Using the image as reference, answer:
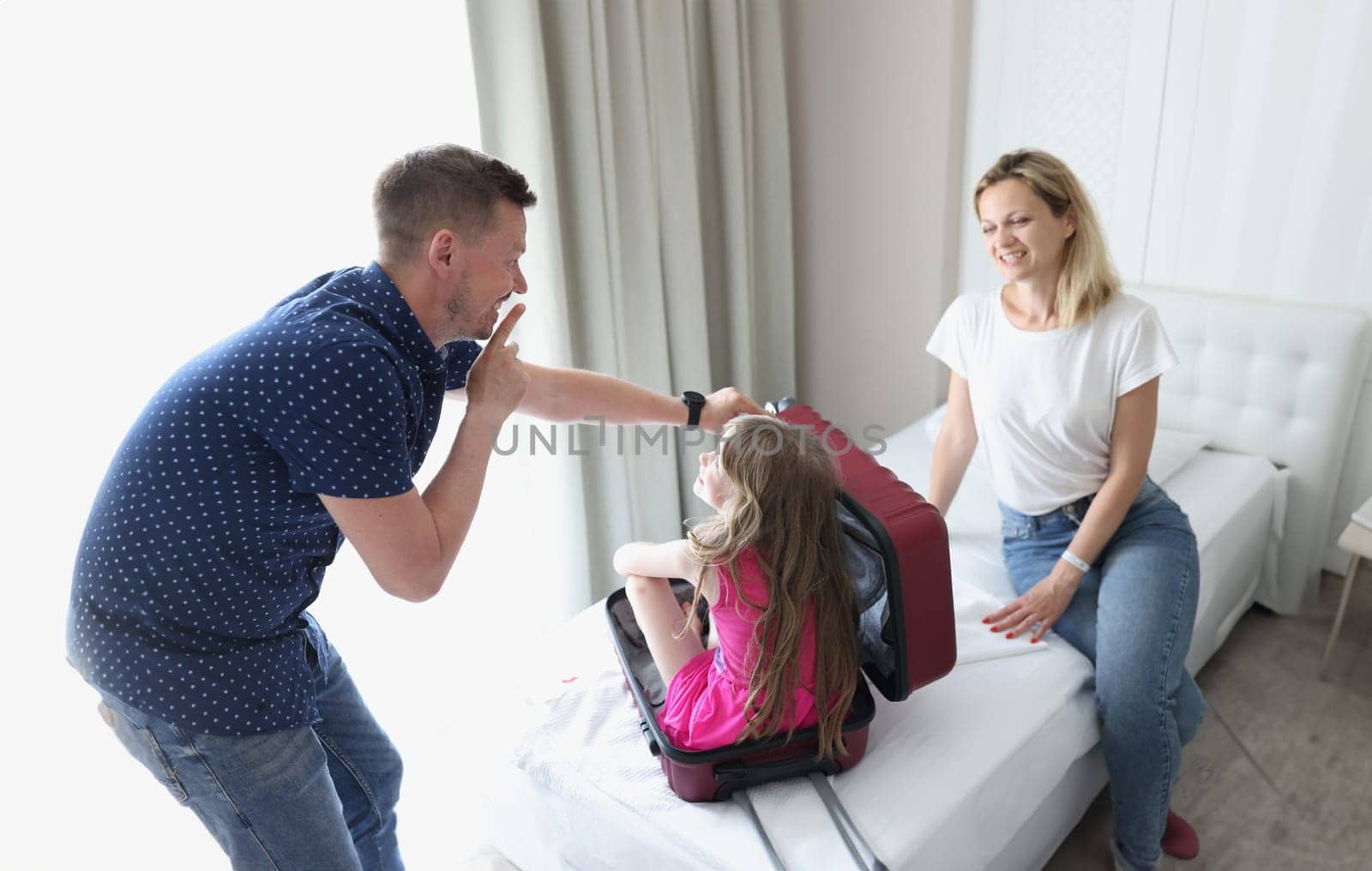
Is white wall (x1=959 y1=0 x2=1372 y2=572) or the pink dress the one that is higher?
white wall (x1=959 y1=0 x2=1372 y2=572)

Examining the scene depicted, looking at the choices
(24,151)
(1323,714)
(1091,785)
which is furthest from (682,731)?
(1323,714)

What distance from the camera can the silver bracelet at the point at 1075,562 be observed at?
6.33ft

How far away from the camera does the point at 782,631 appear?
1.53 m

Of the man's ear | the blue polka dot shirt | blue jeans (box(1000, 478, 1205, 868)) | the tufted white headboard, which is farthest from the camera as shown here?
the tufted white headboard

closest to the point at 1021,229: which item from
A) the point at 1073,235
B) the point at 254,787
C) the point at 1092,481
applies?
the point at 1073,235

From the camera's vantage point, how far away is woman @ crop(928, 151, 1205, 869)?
1786 millimetres

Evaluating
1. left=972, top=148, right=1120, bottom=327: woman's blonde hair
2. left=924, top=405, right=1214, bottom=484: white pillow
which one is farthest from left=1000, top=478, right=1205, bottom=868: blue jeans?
left=924, top=405, right=1214, bottom=484: white pillow

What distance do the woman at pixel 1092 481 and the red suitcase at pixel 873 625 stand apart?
0.42 m

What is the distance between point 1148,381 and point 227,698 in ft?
5.54

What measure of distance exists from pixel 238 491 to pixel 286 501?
6 centimetres

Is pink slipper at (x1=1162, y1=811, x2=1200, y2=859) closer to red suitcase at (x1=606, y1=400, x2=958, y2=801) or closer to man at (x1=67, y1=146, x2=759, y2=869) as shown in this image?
red suitcase at (x1=606, y1=400, x2=958, y2=801)

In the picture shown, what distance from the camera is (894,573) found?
58.4 inches

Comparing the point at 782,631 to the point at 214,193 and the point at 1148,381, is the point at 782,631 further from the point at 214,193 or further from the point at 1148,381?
the point at 214,193

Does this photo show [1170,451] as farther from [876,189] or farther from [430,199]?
[430,199]
